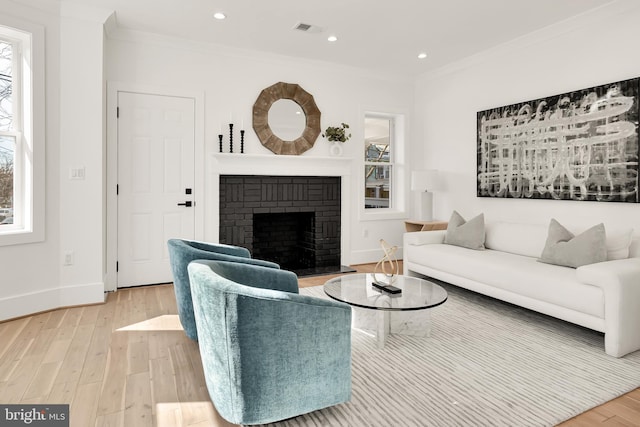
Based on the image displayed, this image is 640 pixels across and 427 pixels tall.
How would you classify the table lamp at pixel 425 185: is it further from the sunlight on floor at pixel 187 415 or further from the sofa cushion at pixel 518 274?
the sunlight on floor at pixel 187 415

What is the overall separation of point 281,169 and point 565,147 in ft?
10.1

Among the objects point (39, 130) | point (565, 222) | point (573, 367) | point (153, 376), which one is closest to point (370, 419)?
point (153, 376)

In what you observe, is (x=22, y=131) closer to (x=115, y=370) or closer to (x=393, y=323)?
(x=115, y=370)

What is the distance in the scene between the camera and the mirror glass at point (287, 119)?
16.3ft

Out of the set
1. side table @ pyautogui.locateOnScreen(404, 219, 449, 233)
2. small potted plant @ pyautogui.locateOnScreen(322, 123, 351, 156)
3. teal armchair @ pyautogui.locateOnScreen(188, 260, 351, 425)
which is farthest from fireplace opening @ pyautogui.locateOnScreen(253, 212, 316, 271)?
teal armchair @ pyautogui.locateOnScreen(188, 260, 351, 425)

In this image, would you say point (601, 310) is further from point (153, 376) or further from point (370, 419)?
point (153, 376)

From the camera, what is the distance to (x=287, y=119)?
5.04 metres

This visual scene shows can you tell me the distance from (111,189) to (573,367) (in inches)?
165

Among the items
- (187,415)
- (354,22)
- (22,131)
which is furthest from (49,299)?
(354,22)

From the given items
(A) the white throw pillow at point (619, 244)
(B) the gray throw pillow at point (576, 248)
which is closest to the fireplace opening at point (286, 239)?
(B) the gray throw pillow at point (576, 248)

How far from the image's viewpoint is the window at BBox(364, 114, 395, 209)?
583 cm

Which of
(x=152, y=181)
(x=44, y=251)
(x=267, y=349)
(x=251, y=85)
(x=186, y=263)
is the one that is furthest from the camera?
(x=251, y=85)

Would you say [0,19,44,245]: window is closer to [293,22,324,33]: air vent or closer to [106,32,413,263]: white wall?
[106,32,413,263]: white wall

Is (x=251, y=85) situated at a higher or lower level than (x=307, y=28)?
lower
